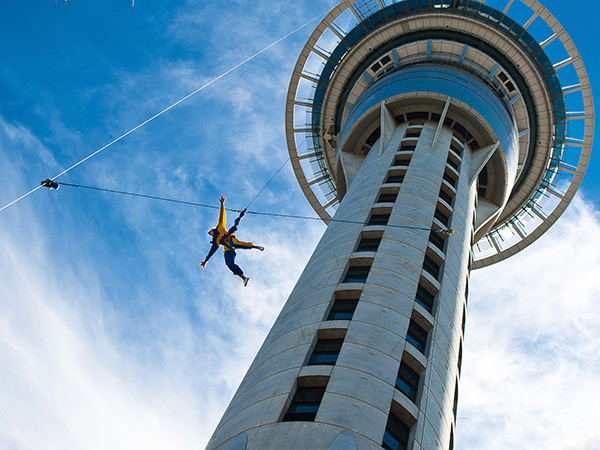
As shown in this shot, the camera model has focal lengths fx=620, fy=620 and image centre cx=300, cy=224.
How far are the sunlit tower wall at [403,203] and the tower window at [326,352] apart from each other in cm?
7

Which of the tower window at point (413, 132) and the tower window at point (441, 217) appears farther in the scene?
the tower window at point (413, 132)

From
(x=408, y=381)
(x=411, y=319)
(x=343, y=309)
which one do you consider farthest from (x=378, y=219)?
(x=408, y=381)

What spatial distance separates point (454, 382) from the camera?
26469 millimetres

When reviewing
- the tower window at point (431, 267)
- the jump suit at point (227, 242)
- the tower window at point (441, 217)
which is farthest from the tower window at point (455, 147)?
the jump suit at point (227, 242)

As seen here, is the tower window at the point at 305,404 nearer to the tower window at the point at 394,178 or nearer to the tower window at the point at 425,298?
the tower window at the point at 425,298

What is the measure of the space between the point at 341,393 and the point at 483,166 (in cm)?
2722

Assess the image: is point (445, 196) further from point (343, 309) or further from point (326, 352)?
point (326, 352)

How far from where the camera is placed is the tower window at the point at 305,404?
1992 centimetres

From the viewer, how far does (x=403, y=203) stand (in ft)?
110

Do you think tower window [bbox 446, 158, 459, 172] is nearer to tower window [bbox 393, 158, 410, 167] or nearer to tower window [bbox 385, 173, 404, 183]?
tower window [bbox 393, 158, 410, 167]

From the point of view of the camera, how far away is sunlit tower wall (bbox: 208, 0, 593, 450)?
826 inches

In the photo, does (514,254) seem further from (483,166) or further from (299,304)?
(299,304)

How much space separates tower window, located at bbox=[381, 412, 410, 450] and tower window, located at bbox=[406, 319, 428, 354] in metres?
4.43

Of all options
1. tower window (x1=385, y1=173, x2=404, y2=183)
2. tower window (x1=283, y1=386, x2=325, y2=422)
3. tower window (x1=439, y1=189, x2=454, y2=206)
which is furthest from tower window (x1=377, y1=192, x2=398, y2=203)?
tower window (x1=283, y1=386, x2=325, y2=422)
